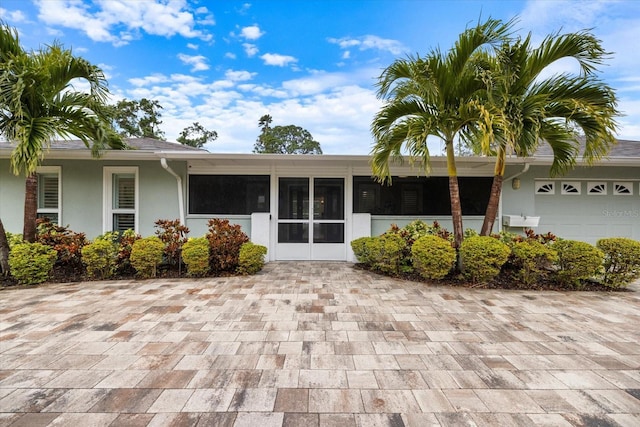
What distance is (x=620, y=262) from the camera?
4789 millimetres

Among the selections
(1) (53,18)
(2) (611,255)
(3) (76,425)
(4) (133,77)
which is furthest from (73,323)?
(4) (133,77)

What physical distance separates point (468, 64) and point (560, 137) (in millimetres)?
1988

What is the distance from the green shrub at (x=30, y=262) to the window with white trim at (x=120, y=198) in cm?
176

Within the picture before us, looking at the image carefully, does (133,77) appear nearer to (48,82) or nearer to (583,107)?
(48,82)

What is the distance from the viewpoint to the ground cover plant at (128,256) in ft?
16.2

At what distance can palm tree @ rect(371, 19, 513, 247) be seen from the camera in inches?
183

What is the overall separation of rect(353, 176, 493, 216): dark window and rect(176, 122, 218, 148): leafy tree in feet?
81.2

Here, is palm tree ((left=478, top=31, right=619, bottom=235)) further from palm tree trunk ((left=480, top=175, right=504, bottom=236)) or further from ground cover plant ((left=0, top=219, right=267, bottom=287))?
ground cover plant ((left=0, top=219, right=267, bottom=287))

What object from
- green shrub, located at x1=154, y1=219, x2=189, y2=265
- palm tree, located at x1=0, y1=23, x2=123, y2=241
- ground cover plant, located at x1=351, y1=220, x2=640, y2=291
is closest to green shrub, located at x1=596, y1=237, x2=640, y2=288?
ground cover plant, located at x1=351, y1=220, x2=640, y2=291

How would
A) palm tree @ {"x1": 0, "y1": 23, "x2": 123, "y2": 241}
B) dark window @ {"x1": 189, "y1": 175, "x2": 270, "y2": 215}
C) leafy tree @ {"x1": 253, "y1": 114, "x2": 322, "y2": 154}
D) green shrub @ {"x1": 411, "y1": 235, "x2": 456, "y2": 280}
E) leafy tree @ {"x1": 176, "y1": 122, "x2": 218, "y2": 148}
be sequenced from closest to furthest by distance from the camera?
palm tree @ {"x1": 0, "y1": 23, "x2": 123, "y2": 241} → green shrub @ {"x1": 411, "y1": 235, "x2": 456, "y2": 280} → dark window @ {"x1": 189, "y1": 175, "x2": 270, "y2": 215} → leafy tree @ {"x1": 176, "y1": 122, "x2": 218, "y2": 148} → leafy tree @ {"x1": 253, "y1": 114, "x2": 322, "y2": 154}

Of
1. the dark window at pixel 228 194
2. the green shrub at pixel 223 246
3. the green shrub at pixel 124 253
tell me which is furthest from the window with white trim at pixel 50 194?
the green shrub at pixel 223 246

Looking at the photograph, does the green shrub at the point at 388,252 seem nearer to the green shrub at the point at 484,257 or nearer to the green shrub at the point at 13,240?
the green shrub at the point at 484,257

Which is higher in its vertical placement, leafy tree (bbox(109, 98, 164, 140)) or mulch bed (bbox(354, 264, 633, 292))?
leafy tree (bbox(109, 98, 164, 140))

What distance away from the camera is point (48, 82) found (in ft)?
15.5
